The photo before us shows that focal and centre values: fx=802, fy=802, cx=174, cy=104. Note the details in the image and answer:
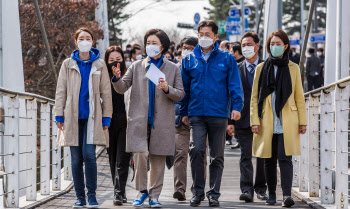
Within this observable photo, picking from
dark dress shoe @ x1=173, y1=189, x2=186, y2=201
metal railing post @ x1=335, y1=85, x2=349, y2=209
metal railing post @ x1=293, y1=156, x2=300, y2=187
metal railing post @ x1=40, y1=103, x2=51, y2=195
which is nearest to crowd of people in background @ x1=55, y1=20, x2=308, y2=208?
dark dress shoe @ x1=173, y1=189, x2=186, y2=201

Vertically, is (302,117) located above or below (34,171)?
above

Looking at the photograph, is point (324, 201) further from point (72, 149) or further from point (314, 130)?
point (72, 149)

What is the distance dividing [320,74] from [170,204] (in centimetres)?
1948

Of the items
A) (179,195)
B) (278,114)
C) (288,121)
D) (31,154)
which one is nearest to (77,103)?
(31,154)

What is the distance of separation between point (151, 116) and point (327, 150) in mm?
1891

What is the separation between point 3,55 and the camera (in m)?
10.1

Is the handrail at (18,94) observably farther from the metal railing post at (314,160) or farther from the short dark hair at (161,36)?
the metal railing post at (314,160)

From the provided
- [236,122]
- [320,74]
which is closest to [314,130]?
[236,122]

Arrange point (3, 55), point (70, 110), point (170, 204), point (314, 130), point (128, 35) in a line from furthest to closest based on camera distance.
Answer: point (128, 35)
point (3, 55)
point (314, 130)
point (170, 204)
point (70, 110)

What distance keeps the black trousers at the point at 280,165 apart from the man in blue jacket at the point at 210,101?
0.53m

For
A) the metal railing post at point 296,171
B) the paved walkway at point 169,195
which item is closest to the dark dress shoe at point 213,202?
the paved walkway at point 169,195

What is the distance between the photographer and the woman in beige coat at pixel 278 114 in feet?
27.4

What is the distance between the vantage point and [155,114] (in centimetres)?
835

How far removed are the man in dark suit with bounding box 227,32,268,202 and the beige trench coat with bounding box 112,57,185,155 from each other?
93 centimetres
